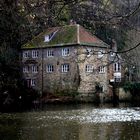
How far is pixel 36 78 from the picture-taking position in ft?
229

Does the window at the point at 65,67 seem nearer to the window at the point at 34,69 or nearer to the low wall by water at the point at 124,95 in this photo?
the window at the point at 34,69

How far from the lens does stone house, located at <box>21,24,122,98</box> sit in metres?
65.2

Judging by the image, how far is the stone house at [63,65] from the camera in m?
65.2

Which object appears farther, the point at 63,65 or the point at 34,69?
the point at 34,69

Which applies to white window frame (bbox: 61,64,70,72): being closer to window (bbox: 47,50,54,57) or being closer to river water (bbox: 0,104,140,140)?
window (bbox: 47,50,54,57)

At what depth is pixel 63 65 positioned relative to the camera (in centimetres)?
6706

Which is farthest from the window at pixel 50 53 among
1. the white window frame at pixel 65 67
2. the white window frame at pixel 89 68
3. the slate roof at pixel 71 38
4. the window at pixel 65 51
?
the white window frame at pixel 89 68

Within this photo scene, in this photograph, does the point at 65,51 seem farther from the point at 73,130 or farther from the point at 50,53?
the point at 73,130

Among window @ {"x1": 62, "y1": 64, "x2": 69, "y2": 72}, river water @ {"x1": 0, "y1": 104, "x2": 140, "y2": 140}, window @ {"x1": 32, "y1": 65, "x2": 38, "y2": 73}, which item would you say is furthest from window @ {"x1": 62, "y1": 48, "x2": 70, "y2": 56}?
river water @ {"x1": 0, "y1": 104, "x2": 140, "y2": 140}

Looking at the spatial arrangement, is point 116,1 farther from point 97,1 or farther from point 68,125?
point 68,125

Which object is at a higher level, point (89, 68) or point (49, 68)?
point (49, 68)

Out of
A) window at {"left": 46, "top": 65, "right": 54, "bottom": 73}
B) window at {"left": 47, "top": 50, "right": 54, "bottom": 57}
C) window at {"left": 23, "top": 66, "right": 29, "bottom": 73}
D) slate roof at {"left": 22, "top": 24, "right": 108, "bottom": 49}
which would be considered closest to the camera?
slate roof at {"left": 22, "top": 24, "right": 108, "bottom": 49}

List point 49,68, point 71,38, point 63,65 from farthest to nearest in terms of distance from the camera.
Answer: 1. point 49,68
2. point 63,65
3. point 71,38

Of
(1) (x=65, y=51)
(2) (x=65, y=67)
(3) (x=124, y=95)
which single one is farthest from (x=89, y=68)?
(3) (x=124, y=95)
